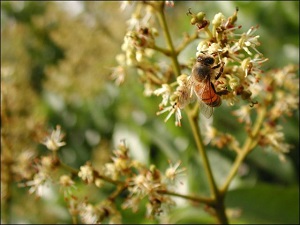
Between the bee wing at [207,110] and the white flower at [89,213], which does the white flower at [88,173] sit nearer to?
the white flower at [89,213]

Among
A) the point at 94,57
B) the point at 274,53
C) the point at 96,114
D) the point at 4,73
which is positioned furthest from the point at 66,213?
the point at 94,57

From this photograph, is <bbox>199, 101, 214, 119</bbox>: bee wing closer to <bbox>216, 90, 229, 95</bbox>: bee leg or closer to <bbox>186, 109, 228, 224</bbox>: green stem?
<bbox>216, 90, 229, 95</bbox>: bee leg

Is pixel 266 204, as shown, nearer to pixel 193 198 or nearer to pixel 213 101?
pixel 193 198

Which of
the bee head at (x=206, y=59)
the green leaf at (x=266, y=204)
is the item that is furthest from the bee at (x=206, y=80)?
the green leaf at (x=266, y=204)

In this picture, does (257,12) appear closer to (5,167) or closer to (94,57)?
(5,167)

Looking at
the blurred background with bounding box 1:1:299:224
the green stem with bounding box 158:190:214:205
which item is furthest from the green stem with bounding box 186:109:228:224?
the blurred background with bounding box 1:1:299:224

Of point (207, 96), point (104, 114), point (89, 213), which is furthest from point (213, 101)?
point (104, 114)
